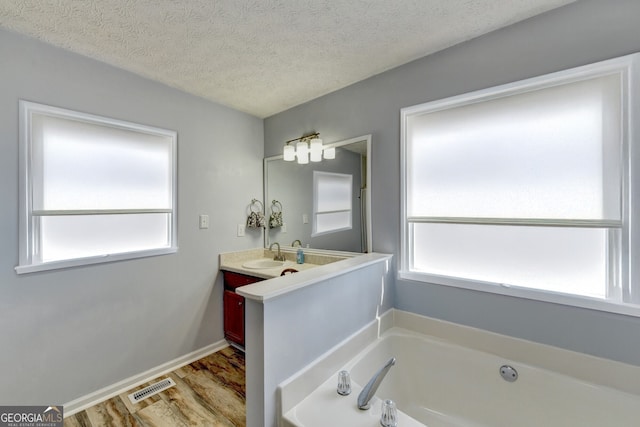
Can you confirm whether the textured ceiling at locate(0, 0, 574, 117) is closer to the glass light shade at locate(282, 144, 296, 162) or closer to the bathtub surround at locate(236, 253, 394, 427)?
the glass light shade at locate(282, 144, 296, 162)

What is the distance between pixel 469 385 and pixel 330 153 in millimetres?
1972

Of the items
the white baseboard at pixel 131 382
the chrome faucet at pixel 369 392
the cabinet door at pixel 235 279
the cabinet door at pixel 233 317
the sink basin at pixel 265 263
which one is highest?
the sink basin at pixel 265 263

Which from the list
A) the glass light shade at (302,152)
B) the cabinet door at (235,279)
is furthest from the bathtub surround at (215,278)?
the glass light shade at (302,152)

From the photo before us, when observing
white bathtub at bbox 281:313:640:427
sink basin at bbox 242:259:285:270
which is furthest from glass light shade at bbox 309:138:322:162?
white bathtub at bbox 281:313:640:427

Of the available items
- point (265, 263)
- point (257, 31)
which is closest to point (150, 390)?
point (265, 263)

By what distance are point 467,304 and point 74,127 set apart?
2.87 meters

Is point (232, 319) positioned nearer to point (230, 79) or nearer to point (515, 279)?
point (230, 79)

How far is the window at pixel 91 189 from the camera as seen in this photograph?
1.60m

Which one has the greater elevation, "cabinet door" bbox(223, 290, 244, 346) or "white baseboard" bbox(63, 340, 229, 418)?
"cabinet door" bbox(223, 290, 244, 346)

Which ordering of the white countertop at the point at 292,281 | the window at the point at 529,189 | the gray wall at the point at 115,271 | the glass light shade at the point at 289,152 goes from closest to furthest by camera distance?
the white countertop at the point at 292,281
the window at the point at 529,189
the gray wall at the point at 115,271
the glass light shade at the point at 289,152

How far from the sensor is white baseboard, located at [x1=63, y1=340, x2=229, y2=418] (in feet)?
5.72

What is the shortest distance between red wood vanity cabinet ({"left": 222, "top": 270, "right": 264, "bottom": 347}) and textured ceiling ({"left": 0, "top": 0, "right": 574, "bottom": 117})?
5.69 feet

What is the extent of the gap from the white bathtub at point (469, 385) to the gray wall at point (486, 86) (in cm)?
10

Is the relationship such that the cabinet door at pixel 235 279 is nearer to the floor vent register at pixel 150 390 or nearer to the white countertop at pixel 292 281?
the floor vent register at pixel 150 390
